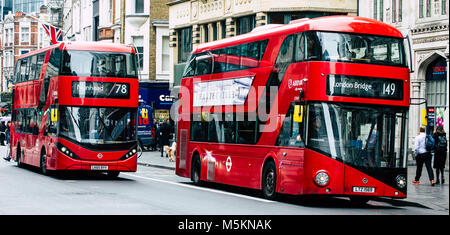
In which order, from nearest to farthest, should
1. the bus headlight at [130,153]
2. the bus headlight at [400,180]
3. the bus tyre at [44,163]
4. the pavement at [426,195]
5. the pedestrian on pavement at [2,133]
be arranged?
the bus headlight at [400,180]
the pavement at [426,195]
the bus headlight at [130,153]
the bus tyre at [44,163]
the pedestrian on pavement at [2,133]

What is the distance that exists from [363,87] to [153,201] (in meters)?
5.04

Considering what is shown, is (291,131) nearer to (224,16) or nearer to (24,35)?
(224,16)

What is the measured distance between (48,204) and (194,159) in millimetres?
8201

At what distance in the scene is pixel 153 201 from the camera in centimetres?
1762

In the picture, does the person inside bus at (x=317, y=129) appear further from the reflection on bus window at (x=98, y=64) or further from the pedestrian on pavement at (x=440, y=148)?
the reflection on bus window at (x=98, y=64)

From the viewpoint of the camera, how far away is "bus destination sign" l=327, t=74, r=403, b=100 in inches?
675

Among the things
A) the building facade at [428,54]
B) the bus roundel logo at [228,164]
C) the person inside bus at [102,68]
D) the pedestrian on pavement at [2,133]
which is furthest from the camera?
the pedestrian on pavement at [2,133]

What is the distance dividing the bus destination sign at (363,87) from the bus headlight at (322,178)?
1645 mm

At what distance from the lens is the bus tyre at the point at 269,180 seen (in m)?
18.8

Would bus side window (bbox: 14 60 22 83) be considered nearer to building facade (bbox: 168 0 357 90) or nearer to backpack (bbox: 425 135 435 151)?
building facade (bbox: 168 0 357 90)

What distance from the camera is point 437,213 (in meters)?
17.0

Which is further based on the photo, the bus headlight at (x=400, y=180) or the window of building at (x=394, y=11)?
the window of building at (x=394, y=11)

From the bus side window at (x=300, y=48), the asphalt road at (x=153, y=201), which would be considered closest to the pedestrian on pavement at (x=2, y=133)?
the asphalt road at (x=153, y=201)

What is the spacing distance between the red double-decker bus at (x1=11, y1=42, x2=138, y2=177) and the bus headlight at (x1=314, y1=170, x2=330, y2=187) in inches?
347
